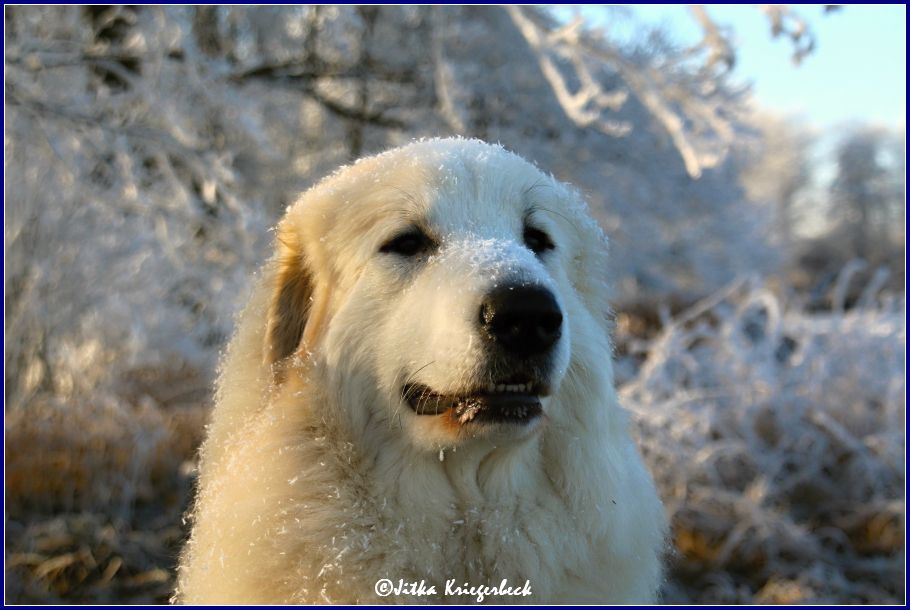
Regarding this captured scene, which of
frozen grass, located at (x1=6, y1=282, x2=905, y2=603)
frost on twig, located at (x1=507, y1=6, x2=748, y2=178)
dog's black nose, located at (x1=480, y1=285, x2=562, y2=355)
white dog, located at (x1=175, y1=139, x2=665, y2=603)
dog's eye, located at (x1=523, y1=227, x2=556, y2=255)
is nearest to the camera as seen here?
dog's black nose, located at (x1=480, y1=285, x2=562, y2=355)

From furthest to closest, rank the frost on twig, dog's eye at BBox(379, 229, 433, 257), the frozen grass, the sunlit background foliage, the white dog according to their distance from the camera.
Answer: the sunlit background foliage → the frozen grass → the frost on twig → dog's eye at BBox(379, 229, 433, 257) → the white dog

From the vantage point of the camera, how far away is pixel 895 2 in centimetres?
385

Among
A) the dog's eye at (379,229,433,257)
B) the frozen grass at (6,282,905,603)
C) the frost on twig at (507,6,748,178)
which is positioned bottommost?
the frozen grass at (6,282,905,603)

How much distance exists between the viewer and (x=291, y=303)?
89.0 inches

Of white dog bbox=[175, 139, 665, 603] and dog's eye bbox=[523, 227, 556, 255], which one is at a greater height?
dog's eye bbox=[523, 227, 556, 255]

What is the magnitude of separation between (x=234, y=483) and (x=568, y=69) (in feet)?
35.6

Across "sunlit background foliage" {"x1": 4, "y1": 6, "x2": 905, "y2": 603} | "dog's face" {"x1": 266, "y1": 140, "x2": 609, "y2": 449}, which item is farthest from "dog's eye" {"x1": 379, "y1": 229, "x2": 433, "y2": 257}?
"sunlit background foliage" {"x1": 4, "y1": 6, "x2": 905, "y2": 603}

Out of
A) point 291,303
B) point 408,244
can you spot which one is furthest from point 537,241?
point 291,303

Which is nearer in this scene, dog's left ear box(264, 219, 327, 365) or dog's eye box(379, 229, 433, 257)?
dog's eye box(379, 229, 433, 257)

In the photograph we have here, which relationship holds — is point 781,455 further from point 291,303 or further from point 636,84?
point 291,303

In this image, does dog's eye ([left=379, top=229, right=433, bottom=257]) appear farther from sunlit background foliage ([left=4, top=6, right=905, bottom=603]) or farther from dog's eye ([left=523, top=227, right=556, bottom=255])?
sunlit background foliage ([left=4, top=6, right=905, bottom=603])

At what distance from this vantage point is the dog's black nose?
171 cm

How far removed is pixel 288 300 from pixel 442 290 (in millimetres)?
627

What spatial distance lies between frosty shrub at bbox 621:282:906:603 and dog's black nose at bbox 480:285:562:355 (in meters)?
3.23
